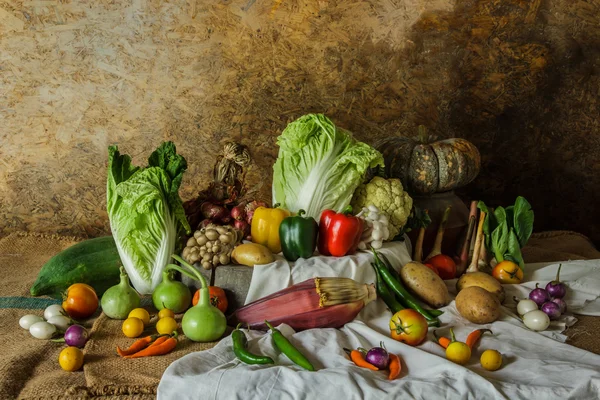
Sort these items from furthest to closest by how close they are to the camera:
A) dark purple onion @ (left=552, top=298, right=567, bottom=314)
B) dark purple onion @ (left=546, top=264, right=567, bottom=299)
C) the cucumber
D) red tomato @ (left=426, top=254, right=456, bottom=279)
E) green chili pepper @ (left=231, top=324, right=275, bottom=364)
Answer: red tomato @ (left=426, top=254, right=456, bottom=279)
the cucumber
dark purple onion @ (left=546, top=264, right=567, bottom=299)
dark purple onion @ (left=552, top=298, right=567, bottom=314)
green chili pepper @ (left=231, top=324, right=275, bottom=364)

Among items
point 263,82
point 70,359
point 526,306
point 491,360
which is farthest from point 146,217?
point 526,306

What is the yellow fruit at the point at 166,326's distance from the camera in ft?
12.1

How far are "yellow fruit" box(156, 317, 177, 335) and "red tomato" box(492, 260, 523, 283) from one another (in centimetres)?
217

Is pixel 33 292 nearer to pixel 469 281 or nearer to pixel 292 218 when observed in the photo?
pixel 292 218

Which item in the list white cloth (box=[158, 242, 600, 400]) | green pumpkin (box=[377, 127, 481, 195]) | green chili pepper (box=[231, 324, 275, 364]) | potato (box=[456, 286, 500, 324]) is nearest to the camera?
white cloth (box=[158, 242, 600, 400])

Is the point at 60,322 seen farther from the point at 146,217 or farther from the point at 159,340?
the point at 146,217

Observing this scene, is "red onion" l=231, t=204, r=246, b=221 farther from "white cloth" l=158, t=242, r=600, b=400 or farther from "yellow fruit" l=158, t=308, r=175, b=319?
"yellow fruit" l=158, t=308, r=175, b=319

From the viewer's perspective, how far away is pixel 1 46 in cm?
523

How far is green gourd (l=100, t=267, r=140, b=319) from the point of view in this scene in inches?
153

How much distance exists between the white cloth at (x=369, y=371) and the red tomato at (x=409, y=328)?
56 mm

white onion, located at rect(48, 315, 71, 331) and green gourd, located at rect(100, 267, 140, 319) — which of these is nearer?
white onion, located at rect(48, 315, 71, 331)

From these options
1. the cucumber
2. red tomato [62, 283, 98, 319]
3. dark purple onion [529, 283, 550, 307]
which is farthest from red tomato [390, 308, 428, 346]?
the cucumber

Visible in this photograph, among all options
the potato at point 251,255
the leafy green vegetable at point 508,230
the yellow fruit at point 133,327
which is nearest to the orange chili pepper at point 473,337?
the leafy green vegetable at point 508,230

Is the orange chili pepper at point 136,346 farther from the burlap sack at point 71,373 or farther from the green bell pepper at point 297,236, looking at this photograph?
the green bell pepper at point 297,236
